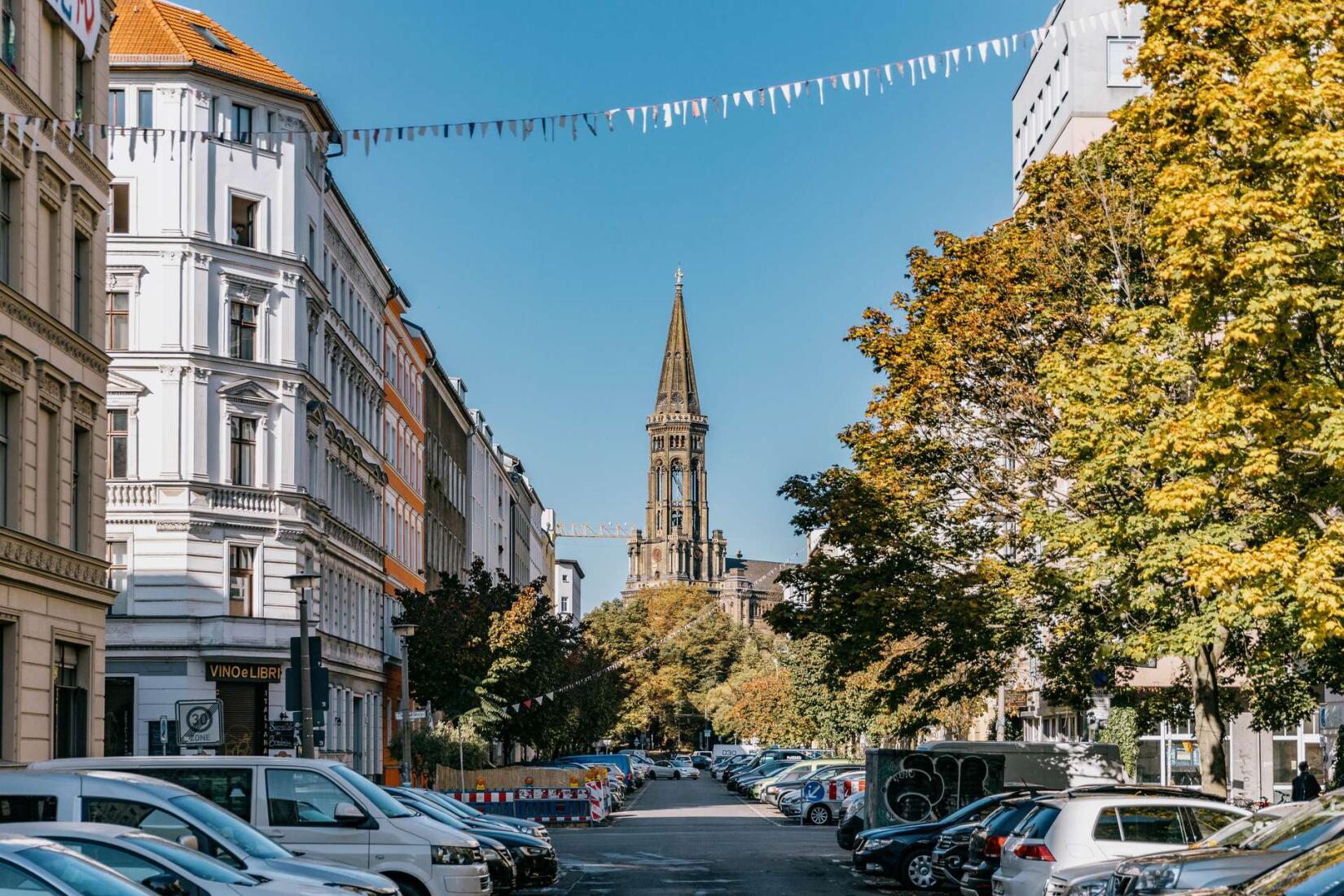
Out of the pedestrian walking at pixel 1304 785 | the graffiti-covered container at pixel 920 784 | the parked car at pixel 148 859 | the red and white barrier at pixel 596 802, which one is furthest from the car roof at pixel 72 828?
the red and white barrier at pixel 596 802

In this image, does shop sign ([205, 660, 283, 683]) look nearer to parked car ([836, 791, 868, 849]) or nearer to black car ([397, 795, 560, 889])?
parked car ([836, 791, 868, 849])

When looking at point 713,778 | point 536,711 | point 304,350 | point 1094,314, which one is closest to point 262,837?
point 1094,314

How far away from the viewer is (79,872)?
9.36m

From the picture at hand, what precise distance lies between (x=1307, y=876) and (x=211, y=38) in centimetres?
4020

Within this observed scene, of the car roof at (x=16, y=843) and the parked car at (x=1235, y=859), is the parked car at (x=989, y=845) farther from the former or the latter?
the car roof at (x=16, y=843)

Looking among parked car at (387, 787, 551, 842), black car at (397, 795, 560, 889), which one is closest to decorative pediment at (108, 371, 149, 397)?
parked car at (387, 787, 551, 842)

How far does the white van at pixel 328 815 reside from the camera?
1805 cm

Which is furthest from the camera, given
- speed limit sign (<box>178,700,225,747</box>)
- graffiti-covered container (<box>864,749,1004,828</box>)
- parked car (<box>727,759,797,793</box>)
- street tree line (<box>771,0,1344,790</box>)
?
parked car (<box>727,759,797,793</box>)

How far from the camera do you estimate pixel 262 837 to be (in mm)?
15148

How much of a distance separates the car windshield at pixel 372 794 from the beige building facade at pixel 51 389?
8.17 meters

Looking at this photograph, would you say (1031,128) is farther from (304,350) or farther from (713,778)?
(713,778)

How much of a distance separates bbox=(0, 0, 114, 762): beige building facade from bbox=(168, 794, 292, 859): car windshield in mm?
11394

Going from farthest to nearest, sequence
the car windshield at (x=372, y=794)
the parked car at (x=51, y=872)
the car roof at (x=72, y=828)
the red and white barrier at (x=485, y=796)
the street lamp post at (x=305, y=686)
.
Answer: the red and white barrier at (x=485, y=796), the street lamp post at (x=305, y=686), the car windshield at (x=372, y=794), the car roof at (x=72, y=828), the parked car at (x=51, y=872)

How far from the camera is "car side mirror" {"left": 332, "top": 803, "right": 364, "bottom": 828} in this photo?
18.5 m
